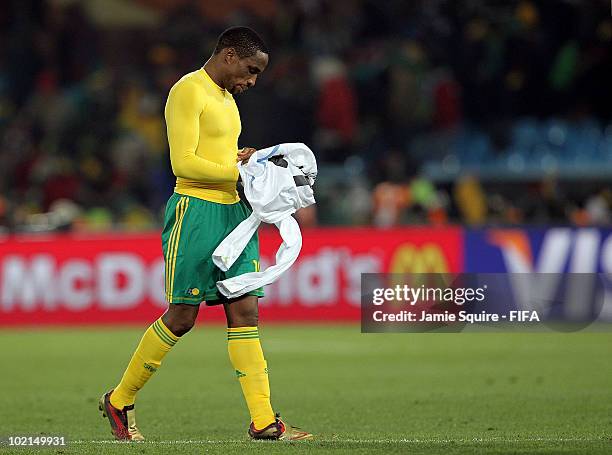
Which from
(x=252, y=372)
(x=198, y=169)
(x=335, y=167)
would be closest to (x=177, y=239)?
(x=198, y=169)

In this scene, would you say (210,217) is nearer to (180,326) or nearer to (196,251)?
(196,251)

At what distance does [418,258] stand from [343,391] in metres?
6.68

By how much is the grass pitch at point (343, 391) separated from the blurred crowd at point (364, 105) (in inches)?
159

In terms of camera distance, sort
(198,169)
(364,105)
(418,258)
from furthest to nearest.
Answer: (364,105) < (418,258) < (198,169)

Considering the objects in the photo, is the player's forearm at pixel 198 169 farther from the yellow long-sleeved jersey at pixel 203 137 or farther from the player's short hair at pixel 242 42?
A: the player's short hair at pixel 242 42

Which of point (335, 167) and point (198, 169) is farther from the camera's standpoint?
point (335, 167)

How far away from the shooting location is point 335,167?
20.5 meters

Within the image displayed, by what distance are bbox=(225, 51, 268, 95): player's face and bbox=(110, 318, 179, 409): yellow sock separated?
4.43 ft

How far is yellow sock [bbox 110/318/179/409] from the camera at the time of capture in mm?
7121

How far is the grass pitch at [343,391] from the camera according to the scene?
276 inches

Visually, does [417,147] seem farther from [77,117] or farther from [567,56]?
[77,117]

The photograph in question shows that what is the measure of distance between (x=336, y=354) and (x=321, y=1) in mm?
9956

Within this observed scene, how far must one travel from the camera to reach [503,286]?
8.23m

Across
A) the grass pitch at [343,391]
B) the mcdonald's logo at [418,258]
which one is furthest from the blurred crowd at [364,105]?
the grass pitch at [343,391]
